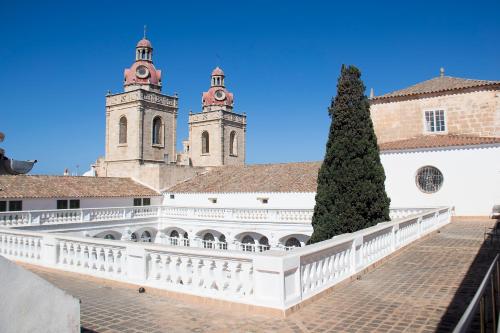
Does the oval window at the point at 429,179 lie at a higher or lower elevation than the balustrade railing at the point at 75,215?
higher

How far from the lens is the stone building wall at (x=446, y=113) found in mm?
25406

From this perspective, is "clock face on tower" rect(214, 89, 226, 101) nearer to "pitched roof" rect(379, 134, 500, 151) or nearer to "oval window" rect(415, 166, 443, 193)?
"pitched roof" rect(379, 134, 500, 151)

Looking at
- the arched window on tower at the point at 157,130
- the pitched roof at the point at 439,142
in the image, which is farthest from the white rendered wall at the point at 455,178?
the arched window on tower at the point at 157,130

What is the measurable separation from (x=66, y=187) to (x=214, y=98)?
27434mm

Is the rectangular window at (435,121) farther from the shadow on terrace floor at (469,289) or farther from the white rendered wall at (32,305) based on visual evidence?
the white rendered wall at (32,305)

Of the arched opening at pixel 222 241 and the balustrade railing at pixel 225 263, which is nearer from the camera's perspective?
the balustrade railing at pixel 225 263

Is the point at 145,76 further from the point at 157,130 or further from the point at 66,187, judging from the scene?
the point at 66,187

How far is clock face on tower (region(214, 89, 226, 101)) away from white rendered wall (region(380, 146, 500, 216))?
106 feet

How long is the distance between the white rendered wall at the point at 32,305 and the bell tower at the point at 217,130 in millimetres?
46838

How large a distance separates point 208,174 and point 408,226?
27158mm

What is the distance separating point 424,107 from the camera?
27703mm

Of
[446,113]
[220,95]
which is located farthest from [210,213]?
[220,95]

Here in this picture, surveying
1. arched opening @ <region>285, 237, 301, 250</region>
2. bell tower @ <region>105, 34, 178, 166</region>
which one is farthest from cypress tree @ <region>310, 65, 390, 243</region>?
bell tower @ <region>105, 34, 178, 166</region>

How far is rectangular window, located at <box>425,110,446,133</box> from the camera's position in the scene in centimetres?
2714
